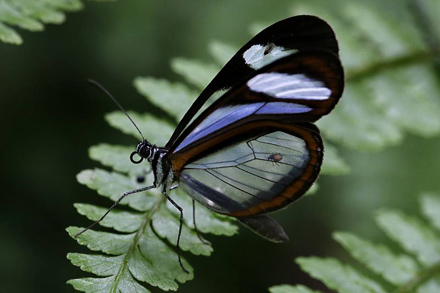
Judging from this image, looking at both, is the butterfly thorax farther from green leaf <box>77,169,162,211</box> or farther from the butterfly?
green leaf <box>77,169,162,211</box>

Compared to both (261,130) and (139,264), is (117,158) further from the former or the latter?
(261,130)

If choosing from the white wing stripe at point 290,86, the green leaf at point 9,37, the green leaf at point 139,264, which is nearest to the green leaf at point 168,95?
the green leaf at point 9,37

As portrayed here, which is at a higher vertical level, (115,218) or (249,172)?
(249,172)

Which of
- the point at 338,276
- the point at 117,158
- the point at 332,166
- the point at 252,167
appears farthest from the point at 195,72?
the point at 338,276

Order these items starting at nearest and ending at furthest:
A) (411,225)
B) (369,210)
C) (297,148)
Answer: (297,148) < (411,225) < (369,210)

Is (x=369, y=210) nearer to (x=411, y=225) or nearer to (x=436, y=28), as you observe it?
(x=411, y=225)

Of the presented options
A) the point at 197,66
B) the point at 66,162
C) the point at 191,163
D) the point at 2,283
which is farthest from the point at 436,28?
the point at 2,283
